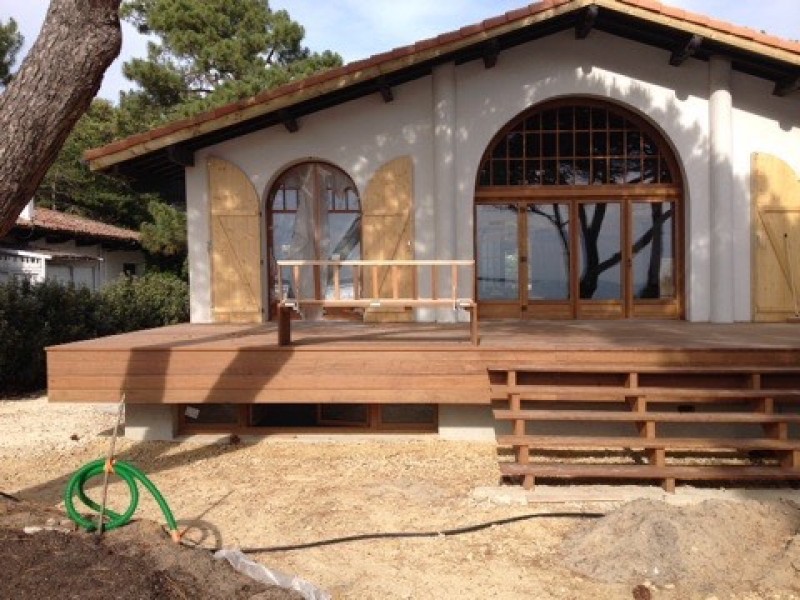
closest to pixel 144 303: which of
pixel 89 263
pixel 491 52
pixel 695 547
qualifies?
pixel 89 263

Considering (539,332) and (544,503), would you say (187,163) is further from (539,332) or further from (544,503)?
(544,503)

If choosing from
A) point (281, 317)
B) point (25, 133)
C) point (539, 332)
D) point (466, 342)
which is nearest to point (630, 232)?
point (539, 332)

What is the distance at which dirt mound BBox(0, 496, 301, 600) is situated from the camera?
2943mm

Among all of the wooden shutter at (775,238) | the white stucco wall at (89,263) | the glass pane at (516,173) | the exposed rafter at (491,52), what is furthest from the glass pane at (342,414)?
the white stucco wall at (89,263)

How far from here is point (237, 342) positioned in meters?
6.31

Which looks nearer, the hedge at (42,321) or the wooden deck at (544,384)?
the wooden deck at (544,384)

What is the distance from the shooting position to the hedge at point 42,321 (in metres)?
10.5

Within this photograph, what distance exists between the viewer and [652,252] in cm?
896

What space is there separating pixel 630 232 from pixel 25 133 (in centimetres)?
719

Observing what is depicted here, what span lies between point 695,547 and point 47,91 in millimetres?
4327

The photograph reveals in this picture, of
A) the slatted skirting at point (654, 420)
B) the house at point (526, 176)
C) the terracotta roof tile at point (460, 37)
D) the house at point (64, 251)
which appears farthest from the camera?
the house at point (64, 251)

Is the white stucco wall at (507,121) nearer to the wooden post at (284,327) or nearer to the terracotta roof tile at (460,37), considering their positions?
the terracotta roof tile at (460,37)

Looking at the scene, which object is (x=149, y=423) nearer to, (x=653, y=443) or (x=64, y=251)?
(x=653, y=443)

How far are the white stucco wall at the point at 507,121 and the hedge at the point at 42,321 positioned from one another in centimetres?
379
